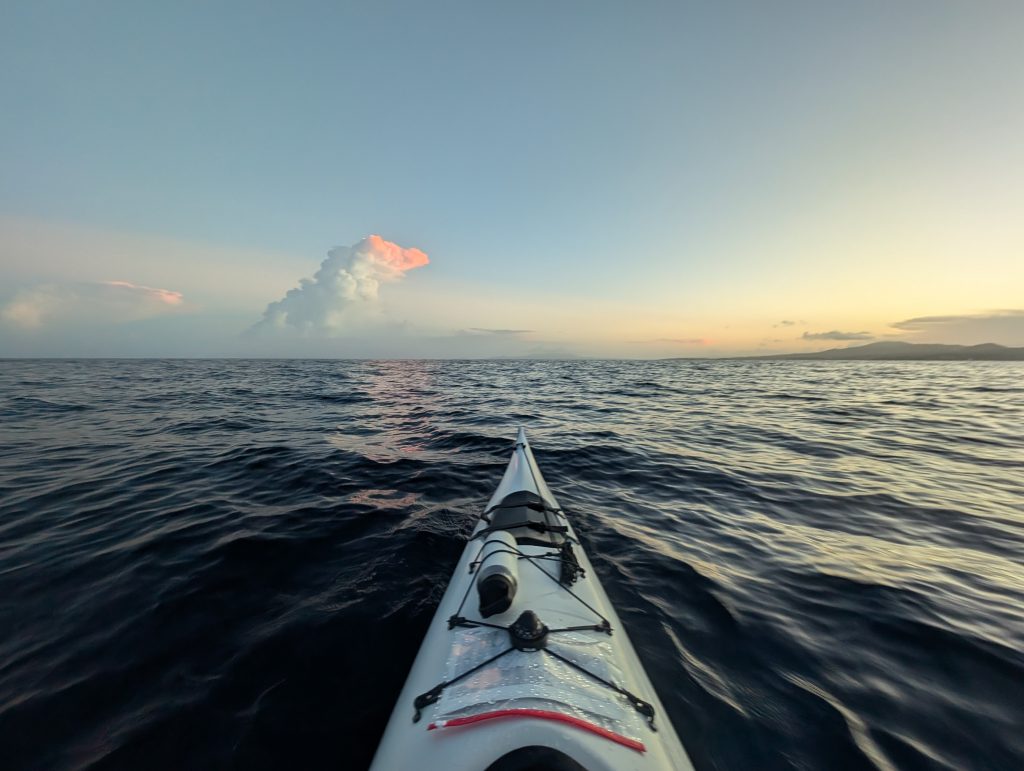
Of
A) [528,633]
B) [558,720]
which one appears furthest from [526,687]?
[528,633]

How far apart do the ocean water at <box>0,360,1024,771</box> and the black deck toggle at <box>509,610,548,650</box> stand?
1.61 m

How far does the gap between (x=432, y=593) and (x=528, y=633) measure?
8.23 feet

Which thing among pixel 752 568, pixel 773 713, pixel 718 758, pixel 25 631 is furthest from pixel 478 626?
pixel 25 631

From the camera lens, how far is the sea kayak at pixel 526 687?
2.40 m

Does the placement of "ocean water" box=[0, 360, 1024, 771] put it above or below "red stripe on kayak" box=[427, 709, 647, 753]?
below

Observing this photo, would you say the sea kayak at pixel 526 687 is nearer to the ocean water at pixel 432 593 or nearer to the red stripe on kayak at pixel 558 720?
the red stripe on kayak at pixel 558 720

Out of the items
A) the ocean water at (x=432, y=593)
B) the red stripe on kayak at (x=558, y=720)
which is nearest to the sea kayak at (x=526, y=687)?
the red stripe on kayak at (x=558, y=720)

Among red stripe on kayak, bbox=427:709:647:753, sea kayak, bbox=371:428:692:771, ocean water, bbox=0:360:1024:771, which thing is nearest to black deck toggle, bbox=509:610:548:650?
sea kayak, bbox=371:428:692:771

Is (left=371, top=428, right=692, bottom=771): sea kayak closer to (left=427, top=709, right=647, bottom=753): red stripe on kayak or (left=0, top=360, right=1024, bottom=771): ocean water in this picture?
(left=427, top=709, right=647, bottom=753): red stripe on kayak

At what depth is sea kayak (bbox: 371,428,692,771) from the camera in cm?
240

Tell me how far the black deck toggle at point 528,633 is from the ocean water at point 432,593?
161 cm

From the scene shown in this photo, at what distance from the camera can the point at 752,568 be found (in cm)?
603

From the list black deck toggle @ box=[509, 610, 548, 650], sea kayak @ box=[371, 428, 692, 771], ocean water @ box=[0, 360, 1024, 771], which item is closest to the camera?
sea kayak @ box=[371, 428, 692, 771]

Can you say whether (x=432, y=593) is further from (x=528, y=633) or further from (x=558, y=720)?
(x=558, y=720)
